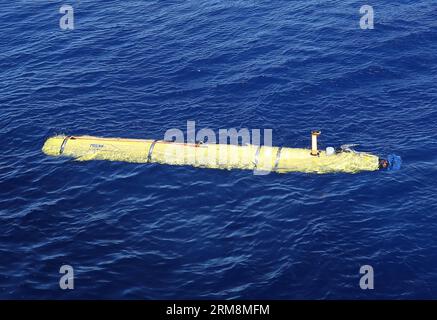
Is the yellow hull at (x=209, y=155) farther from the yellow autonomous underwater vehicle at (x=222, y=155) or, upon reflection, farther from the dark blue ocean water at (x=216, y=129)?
the dark blue ocean water at (x=216, y=129)

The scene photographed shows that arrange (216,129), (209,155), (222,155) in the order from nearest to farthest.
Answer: (222,155) → (209,155) → (216,129)

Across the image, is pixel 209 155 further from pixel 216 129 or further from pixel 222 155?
pixel 216 129

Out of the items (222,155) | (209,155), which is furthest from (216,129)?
(222,155)

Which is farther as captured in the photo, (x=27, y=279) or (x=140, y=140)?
(x=140, y=140)
